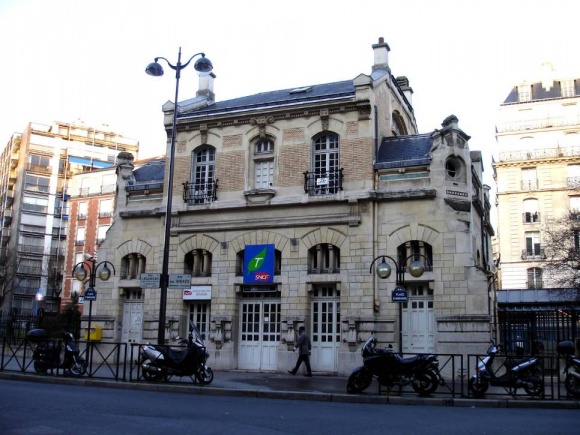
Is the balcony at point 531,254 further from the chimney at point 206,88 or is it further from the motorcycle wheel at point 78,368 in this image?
the motorcycle wheel at point 78,368

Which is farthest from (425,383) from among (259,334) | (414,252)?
(259,334)

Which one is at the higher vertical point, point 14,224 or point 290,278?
point 14,224

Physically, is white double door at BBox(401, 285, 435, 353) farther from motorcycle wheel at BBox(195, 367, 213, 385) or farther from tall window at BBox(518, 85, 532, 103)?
tall window at BBox(518, 85, 532, 103)

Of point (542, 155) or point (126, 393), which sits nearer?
point (126, 393)

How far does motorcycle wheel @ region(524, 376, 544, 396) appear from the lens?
12938 millimetres

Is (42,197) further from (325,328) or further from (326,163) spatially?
(325,328)

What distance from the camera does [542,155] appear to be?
51750 mm

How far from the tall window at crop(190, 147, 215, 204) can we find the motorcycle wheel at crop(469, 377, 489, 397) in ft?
39.4

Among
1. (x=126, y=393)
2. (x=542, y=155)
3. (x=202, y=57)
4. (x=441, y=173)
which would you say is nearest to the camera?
(x=126, y=393)

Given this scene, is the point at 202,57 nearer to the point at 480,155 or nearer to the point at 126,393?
the point at 126,393

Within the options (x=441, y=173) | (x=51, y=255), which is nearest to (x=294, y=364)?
(x=441, y=173)

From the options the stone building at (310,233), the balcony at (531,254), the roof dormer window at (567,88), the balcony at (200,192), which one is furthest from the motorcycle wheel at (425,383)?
the roof dormer window at (567,88)

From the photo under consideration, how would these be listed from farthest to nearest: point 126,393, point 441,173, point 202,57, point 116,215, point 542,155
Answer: point 542,155 < point 116,215 < point 441,173 < point 202,57 < point 126,393

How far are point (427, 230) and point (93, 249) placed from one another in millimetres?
43508
